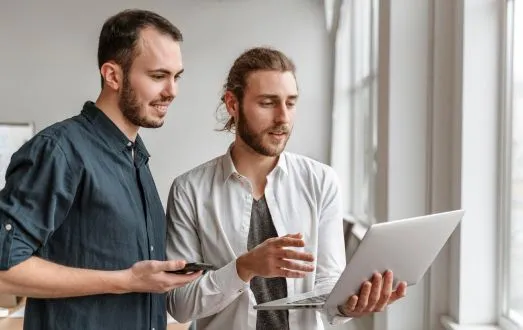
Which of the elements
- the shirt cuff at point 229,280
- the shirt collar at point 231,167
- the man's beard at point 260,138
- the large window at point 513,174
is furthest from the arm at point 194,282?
the large window at point 513,174

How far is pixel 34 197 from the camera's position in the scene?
143 cm

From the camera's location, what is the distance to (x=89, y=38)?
6.43 meters

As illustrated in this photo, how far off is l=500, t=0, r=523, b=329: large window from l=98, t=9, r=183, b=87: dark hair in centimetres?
111

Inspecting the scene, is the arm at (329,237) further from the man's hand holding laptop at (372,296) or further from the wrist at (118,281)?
the wrist at (118,281)

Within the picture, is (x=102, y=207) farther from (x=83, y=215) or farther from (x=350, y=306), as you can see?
(x=350, y=306)

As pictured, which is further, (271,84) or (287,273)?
(271,84)

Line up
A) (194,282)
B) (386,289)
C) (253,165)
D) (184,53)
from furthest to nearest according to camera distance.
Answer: (184,53), (253,165), (194,282), (386,289)

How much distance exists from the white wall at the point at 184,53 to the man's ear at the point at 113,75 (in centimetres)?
479

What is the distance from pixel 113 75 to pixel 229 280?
1.93 feet

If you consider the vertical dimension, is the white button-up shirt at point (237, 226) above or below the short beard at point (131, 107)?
below

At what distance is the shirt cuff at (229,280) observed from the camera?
5.48ft

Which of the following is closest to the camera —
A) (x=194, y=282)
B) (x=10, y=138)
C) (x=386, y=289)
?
(x=386, y=289)

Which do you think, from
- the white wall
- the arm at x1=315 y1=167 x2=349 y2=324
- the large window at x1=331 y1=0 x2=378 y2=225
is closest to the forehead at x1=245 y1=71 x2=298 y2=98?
the arm at x1=315 y1=167 x2=349 y2=324

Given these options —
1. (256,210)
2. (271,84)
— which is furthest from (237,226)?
(271,84)
